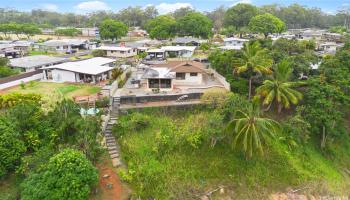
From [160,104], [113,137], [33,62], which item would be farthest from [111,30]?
[113,137]

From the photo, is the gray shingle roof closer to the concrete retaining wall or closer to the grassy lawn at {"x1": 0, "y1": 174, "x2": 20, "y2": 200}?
the concrete retaining wall

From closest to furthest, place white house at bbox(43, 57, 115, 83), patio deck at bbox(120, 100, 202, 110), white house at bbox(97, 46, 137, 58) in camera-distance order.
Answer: patio deck at bbox(120, 100, 202, 110) < white house at bbox(43, 57, 115, 83) < white house at bbox(97, 46, 137, 58)

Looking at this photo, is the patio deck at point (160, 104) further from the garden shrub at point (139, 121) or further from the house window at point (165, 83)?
the house window at point (165, 83)

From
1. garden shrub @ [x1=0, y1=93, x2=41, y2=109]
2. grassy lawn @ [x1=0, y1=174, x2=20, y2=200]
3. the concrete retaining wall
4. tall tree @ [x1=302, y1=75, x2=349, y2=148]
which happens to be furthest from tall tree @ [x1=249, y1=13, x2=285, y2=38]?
grassy lawn @ [x1=0, y1=174, x2=20, y2=200]

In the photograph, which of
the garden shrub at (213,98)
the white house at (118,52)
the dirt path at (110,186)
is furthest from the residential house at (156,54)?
the dirt path at (110,186)

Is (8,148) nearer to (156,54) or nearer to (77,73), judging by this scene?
(77,73)

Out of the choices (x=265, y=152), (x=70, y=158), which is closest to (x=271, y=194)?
(x=265, y=152)

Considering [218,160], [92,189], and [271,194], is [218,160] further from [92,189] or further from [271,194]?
[92,189]
